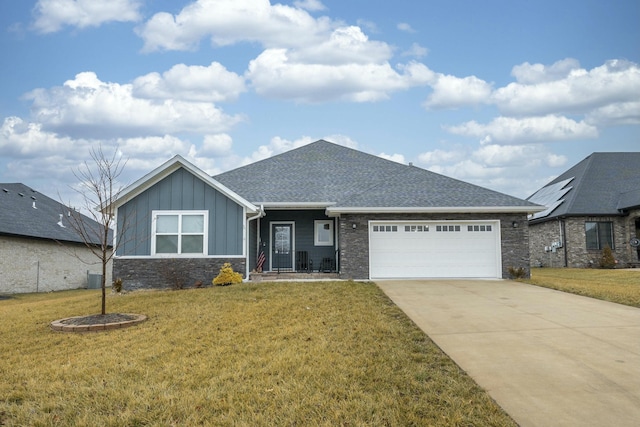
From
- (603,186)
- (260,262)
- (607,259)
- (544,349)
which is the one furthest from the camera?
(603,186)

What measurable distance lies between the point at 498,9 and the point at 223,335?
15.8 meters

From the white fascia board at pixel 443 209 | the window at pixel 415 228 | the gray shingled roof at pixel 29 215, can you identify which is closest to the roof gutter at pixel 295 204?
the white fascia board at pixel 443 209

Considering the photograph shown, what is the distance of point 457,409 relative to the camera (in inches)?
180

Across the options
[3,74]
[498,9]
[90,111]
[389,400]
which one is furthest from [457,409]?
[3,74]

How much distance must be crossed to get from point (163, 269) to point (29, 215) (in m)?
13.1

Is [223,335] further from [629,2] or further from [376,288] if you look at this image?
[629,2]

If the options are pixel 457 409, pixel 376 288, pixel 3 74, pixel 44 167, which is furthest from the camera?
pixel 44 167

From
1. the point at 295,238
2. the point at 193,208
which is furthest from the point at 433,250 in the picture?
the point at 193,208

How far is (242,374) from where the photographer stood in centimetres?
576

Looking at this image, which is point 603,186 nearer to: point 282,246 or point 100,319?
point 282,246

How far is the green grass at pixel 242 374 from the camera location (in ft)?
14.9

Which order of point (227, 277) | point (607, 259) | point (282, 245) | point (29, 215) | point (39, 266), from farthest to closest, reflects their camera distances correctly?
1. point (29, 215)
2. point (607, 259)
3. point (39, 266)
4. point (282, 245)
5. point (227, 277)

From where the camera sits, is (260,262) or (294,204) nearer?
(294,204)

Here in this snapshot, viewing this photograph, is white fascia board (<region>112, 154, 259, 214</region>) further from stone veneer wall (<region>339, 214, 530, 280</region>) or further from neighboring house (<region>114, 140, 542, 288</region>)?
stone veneer wall (<region>339, 214, 530, 280</region>)
